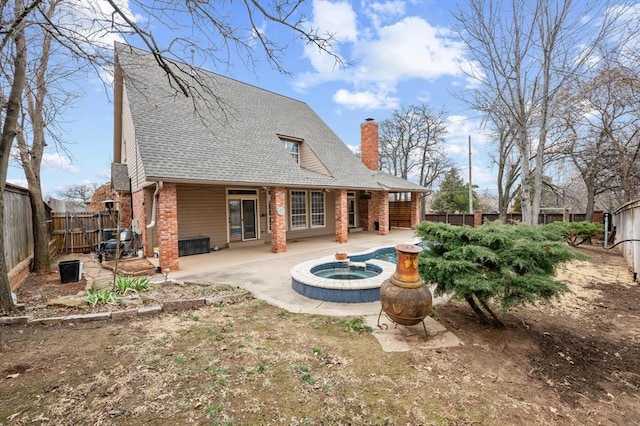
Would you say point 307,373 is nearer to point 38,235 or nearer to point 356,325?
point 356,325

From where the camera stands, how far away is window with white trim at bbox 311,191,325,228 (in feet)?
49.1

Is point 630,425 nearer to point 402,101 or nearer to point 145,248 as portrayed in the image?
point 145,248

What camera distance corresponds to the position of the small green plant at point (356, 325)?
14.3ft

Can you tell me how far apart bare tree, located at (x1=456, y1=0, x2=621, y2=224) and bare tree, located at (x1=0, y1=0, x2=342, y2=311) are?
829 cm

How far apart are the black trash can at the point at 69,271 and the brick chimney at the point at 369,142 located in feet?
47.4

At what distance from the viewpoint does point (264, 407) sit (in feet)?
8.80

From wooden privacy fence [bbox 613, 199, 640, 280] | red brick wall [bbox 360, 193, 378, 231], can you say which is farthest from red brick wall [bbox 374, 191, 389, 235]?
wooden privacy fence [bbox 613, 199, 640, 280]

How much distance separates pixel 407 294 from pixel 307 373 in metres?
1.63

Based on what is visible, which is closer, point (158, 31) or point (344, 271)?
point (158, 31)

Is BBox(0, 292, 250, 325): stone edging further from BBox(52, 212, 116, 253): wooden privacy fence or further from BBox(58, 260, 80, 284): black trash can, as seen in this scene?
BBox(52, 212, 116, 253): wooden privacy fence

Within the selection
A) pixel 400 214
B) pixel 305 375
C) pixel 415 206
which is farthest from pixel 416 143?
pixel 305 375

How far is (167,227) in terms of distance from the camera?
7859 mm

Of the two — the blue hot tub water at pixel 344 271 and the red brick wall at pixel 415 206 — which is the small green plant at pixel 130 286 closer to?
the blue hot tub water at pixel 344 271

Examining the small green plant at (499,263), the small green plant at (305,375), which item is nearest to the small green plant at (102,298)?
the small green plant at (305,375)
